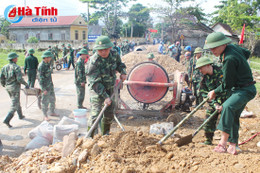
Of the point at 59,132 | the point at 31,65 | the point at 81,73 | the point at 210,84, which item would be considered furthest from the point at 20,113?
the point at 210,84

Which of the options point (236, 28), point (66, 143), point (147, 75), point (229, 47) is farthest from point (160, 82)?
point (236, 28)

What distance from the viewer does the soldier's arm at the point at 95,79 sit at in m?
3.71

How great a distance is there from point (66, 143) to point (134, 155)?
41.7 inches

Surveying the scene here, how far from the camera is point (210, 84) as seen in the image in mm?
3873

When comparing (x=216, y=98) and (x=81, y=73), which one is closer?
(x=216, y=98)

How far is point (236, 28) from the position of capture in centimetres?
2269

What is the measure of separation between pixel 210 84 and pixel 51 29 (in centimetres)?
3967

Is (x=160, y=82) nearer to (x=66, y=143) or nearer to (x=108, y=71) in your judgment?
(x=108, y=71)

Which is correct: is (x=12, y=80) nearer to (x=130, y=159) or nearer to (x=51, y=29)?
(x=130, y=159)

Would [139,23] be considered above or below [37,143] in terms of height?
above

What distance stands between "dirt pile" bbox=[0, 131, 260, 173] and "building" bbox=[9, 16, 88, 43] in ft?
122

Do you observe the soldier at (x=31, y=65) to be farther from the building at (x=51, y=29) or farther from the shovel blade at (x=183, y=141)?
the building at (x=51, y=29)

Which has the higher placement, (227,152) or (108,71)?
(108,71)

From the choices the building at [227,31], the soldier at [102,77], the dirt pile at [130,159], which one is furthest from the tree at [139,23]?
the dirt pile at [130,159]
